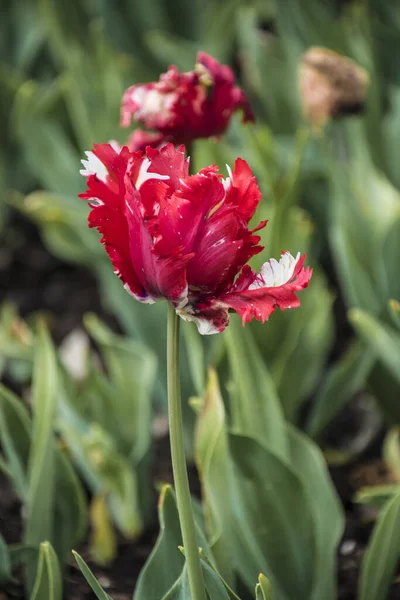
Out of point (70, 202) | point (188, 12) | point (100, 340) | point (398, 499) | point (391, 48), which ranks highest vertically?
point (188, 12)

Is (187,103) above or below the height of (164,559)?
above

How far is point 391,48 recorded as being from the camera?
1.78m

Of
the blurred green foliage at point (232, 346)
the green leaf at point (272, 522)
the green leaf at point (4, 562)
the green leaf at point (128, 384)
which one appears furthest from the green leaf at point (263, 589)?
the green leaf at point (128, 384)

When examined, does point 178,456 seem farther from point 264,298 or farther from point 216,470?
point 216,470

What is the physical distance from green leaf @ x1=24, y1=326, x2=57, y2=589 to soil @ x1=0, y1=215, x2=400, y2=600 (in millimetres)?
80

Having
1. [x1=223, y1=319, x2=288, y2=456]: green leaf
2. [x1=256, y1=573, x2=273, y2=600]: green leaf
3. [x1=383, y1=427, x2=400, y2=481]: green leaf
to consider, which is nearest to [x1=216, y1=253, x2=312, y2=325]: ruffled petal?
[x1=256, y1=573, x2=273, y2=600]: green leaf

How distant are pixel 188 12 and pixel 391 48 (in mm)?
592

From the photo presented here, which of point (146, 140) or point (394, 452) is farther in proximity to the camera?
point (394, 452)

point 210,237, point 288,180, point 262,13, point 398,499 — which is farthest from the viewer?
point 262,13

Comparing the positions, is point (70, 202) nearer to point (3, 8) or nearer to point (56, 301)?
point (56, 301)

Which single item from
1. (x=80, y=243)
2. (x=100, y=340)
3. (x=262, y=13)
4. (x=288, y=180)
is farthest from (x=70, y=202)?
(x=262, y=13)

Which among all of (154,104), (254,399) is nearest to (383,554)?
(254,399)

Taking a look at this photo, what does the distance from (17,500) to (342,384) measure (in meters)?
0.55

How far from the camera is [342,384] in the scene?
4.08 feet
